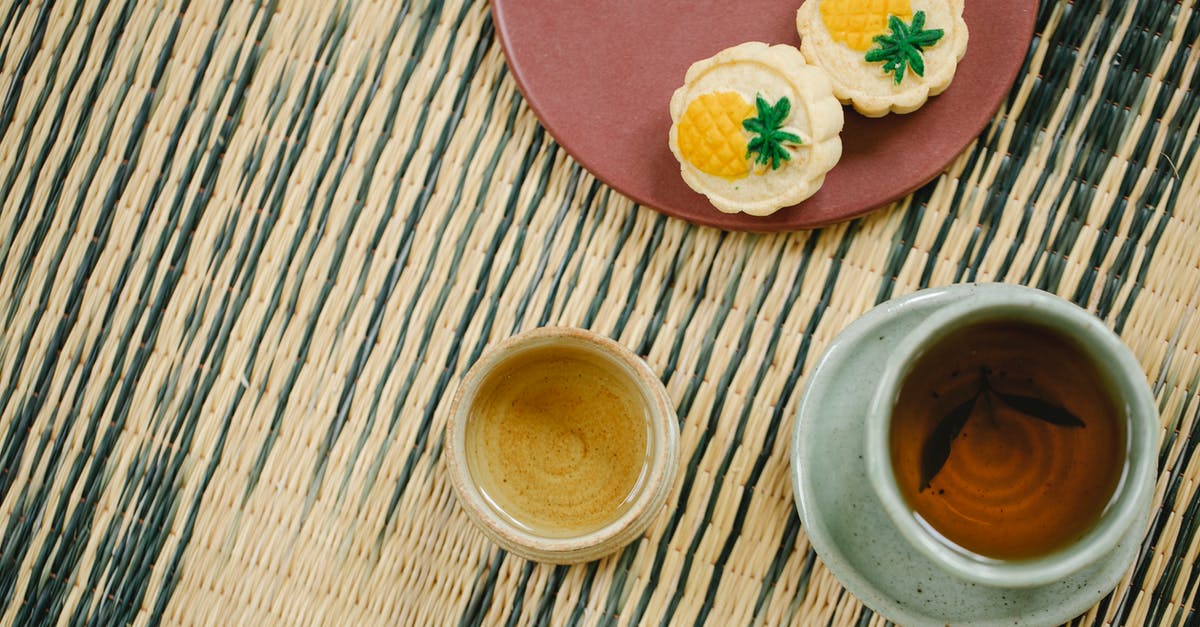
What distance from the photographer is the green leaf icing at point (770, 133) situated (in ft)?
2.31

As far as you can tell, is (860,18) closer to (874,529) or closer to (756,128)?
(756,128)

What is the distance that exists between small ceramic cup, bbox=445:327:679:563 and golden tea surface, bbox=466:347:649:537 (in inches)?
0.5

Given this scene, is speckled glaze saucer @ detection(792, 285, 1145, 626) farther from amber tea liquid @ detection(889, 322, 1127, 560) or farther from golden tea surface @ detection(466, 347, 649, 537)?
golden tea surface @ detection(466, 347, 649, 537)

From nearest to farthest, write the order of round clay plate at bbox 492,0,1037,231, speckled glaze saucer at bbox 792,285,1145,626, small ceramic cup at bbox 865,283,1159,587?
small ceramic cup at bbox 865,283,1159,587 < speckled glaze saucer at bbox 792,285,1145,626 < round clay plate at bbox 492,0,1037,231

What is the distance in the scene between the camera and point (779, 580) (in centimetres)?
78

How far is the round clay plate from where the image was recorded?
0.74m

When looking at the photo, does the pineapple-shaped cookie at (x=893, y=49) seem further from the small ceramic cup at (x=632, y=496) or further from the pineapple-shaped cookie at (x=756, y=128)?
the small ceramic cup at (x=632, y=496)

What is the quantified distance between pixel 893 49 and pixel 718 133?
0.15 m

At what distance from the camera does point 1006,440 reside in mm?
623

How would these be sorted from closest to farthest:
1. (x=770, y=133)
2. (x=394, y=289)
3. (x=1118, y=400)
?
(x=1118, y=400) → (x=770, y=133) → (x=394, y=289)

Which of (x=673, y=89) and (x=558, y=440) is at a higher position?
(x=673, y=89)

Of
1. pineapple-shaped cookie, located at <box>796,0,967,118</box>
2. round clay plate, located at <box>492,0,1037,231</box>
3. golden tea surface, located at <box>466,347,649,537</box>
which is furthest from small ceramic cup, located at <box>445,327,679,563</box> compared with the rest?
pineapple-shaped cookie, located at <box>796,0,967,118</box>

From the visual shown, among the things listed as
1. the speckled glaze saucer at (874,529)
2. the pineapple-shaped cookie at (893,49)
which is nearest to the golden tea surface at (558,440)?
the speckled glaze saucer at (874,529)

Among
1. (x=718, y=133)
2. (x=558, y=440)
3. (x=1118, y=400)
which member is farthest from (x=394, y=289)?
(x=1118, y=400)
